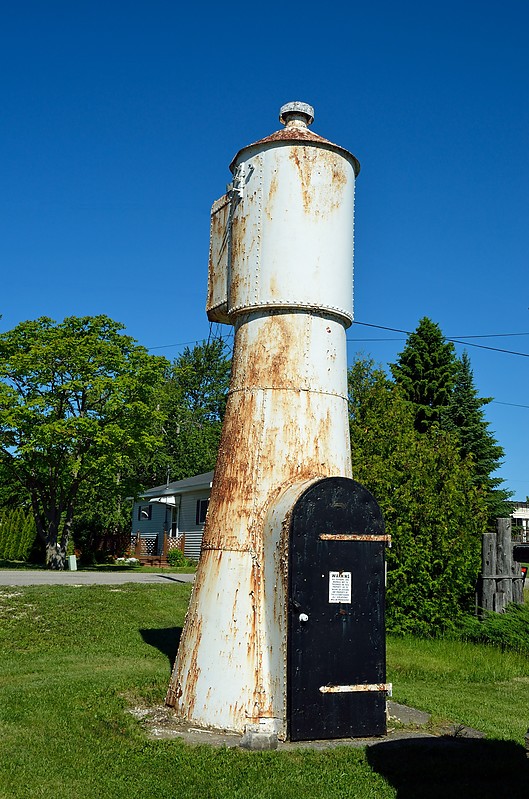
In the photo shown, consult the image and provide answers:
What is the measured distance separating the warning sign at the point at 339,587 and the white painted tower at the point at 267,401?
44cm

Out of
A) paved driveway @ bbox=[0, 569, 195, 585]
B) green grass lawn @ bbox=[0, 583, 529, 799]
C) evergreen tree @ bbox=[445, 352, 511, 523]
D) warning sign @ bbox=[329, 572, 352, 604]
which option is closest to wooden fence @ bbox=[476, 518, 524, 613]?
green grass lawn @ bbox=[0, 583, 529, 799]

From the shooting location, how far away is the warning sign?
270 inches

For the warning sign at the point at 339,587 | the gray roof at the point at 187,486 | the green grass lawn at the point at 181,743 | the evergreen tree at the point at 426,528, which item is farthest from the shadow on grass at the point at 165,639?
the gray roof at the point at 187,486

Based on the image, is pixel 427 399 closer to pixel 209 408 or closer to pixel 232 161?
pixel 232 161

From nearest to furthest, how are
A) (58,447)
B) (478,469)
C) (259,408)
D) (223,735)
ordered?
(223,735) → (259,408) → (58,447) → (478,469)

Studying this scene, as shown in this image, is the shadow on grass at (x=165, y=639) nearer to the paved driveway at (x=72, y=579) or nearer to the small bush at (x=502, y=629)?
the small bush at (x=502, y=629)

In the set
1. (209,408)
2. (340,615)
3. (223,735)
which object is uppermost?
(209,408)

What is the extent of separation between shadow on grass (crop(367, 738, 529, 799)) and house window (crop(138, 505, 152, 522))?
34528 millimetres

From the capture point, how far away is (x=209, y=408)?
60031mm

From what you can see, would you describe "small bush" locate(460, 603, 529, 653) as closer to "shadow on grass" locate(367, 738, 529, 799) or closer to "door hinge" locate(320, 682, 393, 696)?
"shadow on grass" locate(367, 738, 529, 799)

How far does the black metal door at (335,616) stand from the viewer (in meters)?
6.66

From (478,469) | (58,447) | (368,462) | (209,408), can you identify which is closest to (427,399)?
(478,469)

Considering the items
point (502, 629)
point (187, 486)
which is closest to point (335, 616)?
point (502, 629)

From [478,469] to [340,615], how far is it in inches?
970
